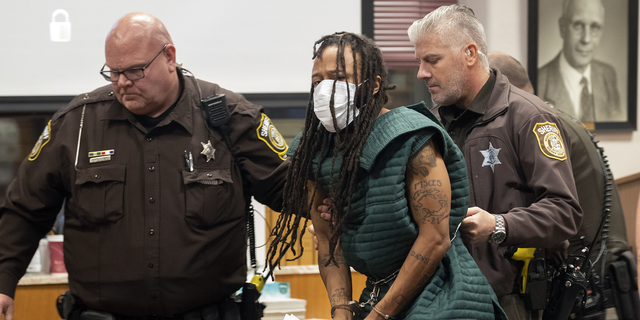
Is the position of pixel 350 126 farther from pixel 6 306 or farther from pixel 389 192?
pixel 6 306

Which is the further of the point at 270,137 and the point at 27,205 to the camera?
the point at 270,137

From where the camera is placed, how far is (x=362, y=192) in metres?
1.29

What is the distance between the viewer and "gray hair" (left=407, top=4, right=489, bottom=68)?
5.62 feet

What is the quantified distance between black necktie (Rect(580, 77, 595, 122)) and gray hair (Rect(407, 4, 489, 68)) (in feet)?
8.03

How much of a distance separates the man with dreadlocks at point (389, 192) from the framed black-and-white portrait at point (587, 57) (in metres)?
2.83

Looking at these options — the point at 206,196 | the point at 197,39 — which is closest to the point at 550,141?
the point at 206,196

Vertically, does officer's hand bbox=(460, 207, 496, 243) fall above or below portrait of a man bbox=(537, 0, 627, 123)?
below

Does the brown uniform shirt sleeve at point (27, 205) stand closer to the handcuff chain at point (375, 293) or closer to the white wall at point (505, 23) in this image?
the handcuff chain at point (375, 293)

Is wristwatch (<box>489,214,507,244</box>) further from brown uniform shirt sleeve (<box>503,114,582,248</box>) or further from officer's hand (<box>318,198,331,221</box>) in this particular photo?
officer's hand (<box>318,198,331,221</box>)

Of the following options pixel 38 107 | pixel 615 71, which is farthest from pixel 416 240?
pixel 615 71

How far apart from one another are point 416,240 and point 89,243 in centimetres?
111

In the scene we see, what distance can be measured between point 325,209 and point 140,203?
0.76 metres

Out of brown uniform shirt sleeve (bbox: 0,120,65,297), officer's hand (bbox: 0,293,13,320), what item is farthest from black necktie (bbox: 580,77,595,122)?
officer's hand (bbox: 0,293,13,320)

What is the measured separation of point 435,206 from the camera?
122cm
